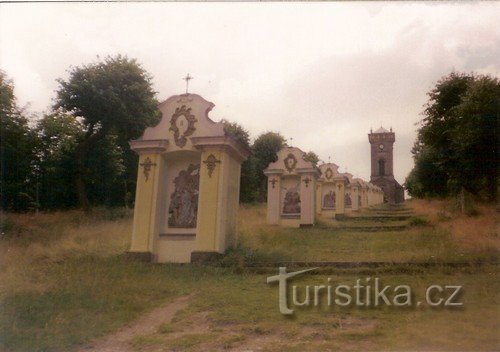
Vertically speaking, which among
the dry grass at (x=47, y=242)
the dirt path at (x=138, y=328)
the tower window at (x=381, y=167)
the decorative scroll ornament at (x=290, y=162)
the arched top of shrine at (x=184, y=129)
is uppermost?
the tower window at (x=381, y=167)

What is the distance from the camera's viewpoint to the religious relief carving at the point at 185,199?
13.2m

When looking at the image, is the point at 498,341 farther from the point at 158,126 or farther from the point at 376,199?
the point at 376,199

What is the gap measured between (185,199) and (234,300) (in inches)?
220

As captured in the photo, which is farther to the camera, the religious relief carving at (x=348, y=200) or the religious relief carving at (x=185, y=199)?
the religious relief carving at (x=348, y=200)

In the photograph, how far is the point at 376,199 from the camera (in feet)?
183

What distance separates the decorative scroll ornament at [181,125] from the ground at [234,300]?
372cm

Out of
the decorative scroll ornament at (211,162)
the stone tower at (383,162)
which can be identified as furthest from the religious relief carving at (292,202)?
Result: the stone tower at (383,162)

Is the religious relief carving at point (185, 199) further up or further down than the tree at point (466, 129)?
further down

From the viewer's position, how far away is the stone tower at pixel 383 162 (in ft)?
210

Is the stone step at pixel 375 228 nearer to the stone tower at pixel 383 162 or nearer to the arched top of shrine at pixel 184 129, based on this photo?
the arched top of shrine at pixel 184 129

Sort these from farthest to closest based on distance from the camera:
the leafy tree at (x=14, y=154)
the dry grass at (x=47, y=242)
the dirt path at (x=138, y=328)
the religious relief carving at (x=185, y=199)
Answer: the leafy tree at (x=14, y=154)
the religious relief carving at (x=185, y=199)
the dry grass at (x=47, y=242)
the dirt path at (x=138, y=328)

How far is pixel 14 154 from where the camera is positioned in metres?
17.7

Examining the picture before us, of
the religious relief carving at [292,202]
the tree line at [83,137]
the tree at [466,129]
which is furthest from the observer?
the religious relief carving at [292,202]

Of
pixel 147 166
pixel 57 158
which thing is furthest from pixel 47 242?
pixel 57 158
